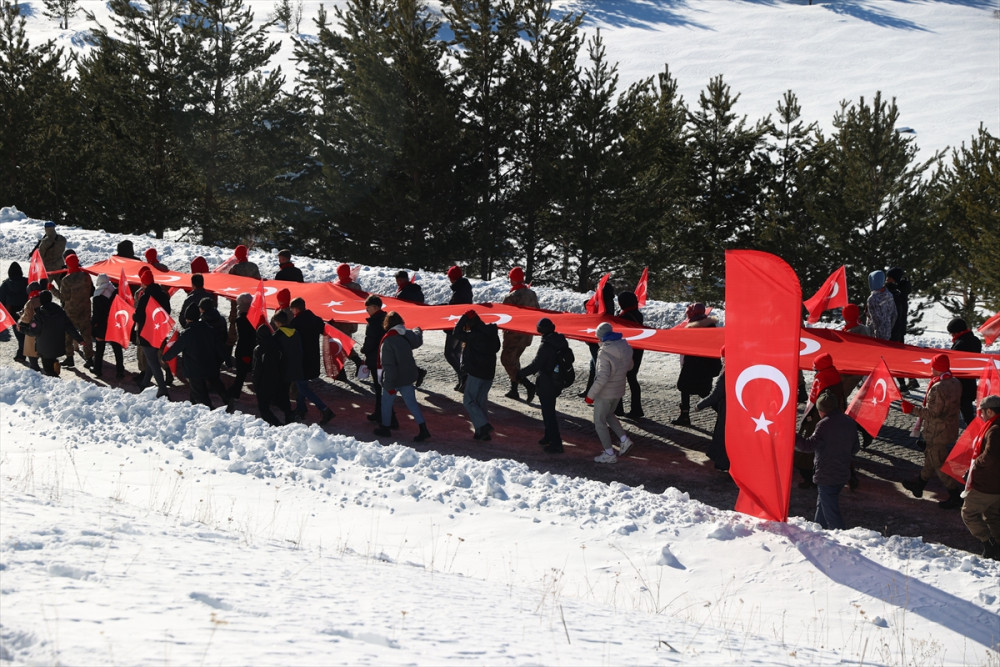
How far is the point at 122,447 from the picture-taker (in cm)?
1088

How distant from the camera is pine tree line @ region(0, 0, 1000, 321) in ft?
86.1

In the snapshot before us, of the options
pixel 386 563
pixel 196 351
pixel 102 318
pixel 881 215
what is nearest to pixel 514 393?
pixel 196 351

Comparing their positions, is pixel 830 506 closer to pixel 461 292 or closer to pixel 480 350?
pixel 480 350

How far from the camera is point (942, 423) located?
9.72m

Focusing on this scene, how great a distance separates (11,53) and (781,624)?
111 ft

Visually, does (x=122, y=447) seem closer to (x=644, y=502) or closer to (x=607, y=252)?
(x=644, y=502)

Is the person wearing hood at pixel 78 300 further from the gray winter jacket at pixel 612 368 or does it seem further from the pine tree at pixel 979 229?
the pine tree at pixel 979 229

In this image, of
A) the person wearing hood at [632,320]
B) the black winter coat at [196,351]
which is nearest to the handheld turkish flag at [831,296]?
the person wearing hood at [632,320]

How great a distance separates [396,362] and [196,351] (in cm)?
261

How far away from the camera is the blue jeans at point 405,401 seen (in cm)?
1167

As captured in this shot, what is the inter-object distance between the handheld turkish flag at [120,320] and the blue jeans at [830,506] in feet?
29.8

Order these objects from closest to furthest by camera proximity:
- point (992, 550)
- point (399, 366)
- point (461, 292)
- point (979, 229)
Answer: point (992, 550) < point (399, 366) < point (461, 292) < point (979, 229)

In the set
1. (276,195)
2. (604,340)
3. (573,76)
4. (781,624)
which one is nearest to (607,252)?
(573,76)

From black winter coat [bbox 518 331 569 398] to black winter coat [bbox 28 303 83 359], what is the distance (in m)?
6.73
